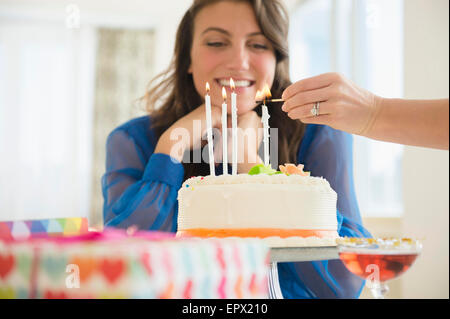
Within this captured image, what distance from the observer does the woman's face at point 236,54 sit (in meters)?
1.31

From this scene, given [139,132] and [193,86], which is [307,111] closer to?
[193,86]

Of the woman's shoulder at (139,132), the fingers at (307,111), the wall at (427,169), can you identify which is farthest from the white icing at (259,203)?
the wall at (427,169)

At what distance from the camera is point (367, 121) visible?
0.83 metres

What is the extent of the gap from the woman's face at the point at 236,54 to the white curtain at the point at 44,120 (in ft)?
18.0

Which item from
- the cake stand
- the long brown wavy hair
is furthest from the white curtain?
the cake stand

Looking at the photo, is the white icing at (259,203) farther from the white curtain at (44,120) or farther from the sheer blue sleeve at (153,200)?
the white curtain at (44,120)

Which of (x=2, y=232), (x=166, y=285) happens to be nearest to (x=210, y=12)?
(x=2, y=232)

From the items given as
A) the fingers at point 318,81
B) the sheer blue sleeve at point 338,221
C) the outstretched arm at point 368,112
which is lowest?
the sheer blue sleeve at point 338,221

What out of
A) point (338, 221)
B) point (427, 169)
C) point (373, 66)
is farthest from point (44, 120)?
point (338, 221)

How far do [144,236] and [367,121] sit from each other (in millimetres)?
474

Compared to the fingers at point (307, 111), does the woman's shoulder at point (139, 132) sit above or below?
above

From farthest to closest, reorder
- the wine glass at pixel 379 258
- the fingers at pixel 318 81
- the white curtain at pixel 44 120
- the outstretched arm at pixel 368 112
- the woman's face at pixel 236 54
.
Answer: the white curtain at pixel 44 120
the woman's face at pixel 236 54
the fingers at pixel 318 81
the outstretched arm at pixel 368 112
the wine glass at pixel 379 258

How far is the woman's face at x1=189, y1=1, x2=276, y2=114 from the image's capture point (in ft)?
4.31

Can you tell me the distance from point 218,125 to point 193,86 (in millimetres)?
221
